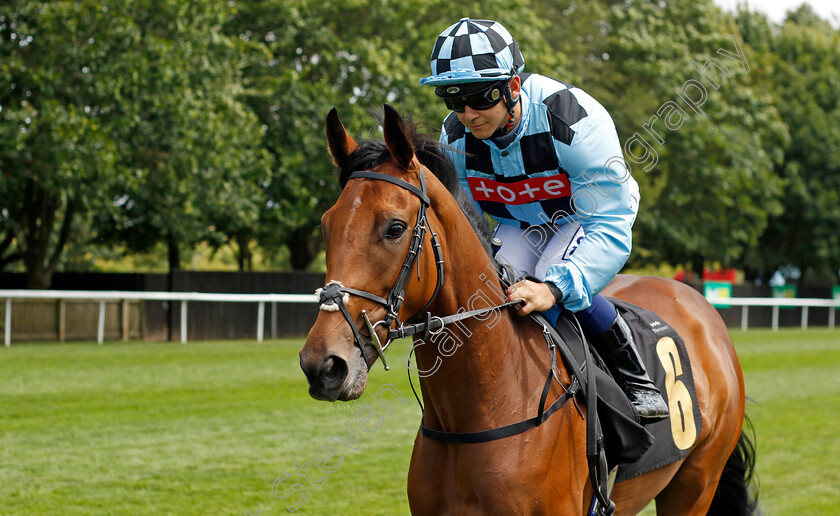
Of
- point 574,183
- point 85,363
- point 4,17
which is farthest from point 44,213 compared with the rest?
point 574,183

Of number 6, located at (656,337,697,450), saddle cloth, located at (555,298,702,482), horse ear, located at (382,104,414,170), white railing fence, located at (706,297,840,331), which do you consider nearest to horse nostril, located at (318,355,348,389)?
horse ear, located at (382,104,414,170)

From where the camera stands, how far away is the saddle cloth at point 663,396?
2928 millimetres

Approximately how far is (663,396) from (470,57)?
1.64 m

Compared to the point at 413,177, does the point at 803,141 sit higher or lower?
higher

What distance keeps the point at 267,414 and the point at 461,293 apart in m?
6.13

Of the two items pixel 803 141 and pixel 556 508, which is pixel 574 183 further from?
pixel 803 141

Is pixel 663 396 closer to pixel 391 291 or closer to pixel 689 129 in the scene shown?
pixel 391 291

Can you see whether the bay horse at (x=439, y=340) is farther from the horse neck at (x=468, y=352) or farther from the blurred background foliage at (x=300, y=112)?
the blurred background foliage at (x=300, y=112)

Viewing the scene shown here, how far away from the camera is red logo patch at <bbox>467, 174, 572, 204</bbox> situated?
299 centimetres

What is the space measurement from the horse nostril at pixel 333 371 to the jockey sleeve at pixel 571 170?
0.92 m

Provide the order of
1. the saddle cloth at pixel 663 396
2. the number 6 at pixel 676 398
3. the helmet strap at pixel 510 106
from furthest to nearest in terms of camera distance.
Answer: the number 6 at pixel 676 398, the saddle cloth at pixel 663 396, the helmet strap at pixel 510 106

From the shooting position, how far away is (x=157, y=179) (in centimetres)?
1512

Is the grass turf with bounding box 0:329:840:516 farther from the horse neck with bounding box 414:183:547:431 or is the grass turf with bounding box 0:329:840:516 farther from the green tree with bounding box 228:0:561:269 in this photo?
the green tree with bounding box 228:0:561:269

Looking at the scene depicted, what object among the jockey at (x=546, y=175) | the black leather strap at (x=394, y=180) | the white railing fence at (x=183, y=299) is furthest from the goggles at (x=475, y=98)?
the white railing fence at (x=183, y=299)
